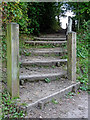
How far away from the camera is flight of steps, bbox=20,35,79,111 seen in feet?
9.07

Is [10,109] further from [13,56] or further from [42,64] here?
[42,64]

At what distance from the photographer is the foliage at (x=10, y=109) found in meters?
2.19

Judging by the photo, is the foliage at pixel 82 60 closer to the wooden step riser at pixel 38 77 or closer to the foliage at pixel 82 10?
the wooden step riser at pixel 38 77

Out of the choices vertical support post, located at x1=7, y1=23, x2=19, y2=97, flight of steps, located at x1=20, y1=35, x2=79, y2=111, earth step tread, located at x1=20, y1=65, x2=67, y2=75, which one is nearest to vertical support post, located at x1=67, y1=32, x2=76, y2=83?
flight of steps, located at x1=20, y1=35, x2=79, y2=111

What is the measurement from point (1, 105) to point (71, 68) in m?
1.85

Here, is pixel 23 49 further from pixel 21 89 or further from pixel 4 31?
pixel 21 89

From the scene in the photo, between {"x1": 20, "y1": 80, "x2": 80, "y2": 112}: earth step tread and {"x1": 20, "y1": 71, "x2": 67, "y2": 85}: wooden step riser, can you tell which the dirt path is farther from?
{"x1": 20, "y1": 71, "x2": 67, "y2": 85}: wooden step riser

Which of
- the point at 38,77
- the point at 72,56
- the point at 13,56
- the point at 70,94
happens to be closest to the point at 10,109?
the point at 13,56

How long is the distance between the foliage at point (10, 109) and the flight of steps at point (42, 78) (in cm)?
12

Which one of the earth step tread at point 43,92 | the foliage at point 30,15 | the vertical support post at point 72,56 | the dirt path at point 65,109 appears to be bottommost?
the dirt path at point 65,109

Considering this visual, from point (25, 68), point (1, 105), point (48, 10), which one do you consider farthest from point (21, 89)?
point (48, 10)

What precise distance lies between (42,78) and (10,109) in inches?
51.2

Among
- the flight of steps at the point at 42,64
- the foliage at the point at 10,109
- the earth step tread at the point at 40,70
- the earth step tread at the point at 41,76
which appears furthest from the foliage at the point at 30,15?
the foliage at the point at 10,109

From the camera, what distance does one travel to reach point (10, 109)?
7.45 feet
